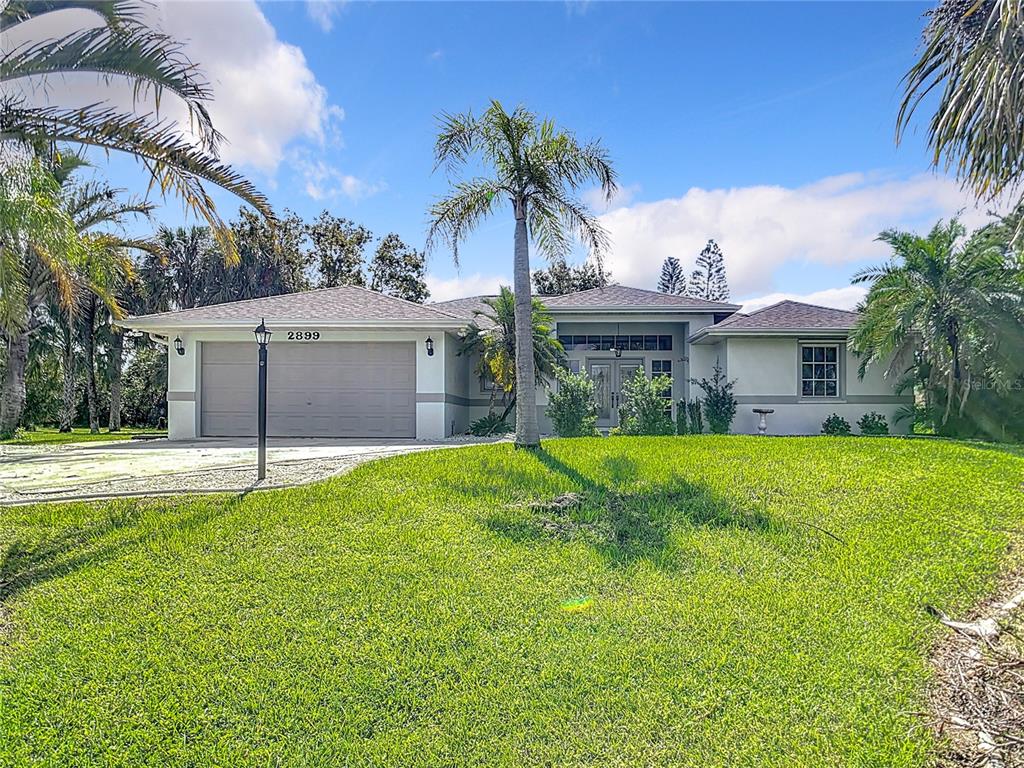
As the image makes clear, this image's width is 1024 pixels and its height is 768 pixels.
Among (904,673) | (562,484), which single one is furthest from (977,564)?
(562,484)

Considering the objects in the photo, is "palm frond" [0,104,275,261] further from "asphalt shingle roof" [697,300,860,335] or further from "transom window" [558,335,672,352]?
"transom window" [558,335,672,352]

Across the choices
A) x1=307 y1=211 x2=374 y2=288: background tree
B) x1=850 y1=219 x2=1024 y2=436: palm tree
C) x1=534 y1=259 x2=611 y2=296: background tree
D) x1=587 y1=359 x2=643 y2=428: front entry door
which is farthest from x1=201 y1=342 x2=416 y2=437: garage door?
x1=534 y1=259 x2=611 y2=296: background tree

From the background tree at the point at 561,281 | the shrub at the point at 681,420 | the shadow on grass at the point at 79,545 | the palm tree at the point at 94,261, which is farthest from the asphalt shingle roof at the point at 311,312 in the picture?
the background tree at the point at 561,281

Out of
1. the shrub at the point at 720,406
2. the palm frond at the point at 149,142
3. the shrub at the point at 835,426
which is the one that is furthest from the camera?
the shrub at the point at 720,406

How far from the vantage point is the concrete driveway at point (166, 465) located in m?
7.64

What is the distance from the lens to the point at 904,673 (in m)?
3.68

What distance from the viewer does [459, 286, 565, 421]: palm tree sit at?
15078mm

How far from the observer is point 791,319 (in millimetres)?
16031

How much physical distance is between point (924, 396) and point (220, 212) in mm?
15601

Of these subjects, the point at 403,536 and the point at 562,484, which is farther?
the point at 562,484

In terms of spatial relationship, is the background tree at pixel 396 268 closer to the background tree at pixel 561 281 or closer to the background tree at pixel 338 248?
the background tree at pixel 338 248

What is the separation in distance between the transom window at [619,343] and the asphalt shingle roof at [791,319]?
200 cm

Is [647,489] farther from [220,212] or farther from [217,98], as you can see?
[217,98]

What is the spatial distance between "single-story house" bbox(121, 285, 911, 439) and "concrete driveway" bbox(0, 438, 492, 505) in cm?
118
